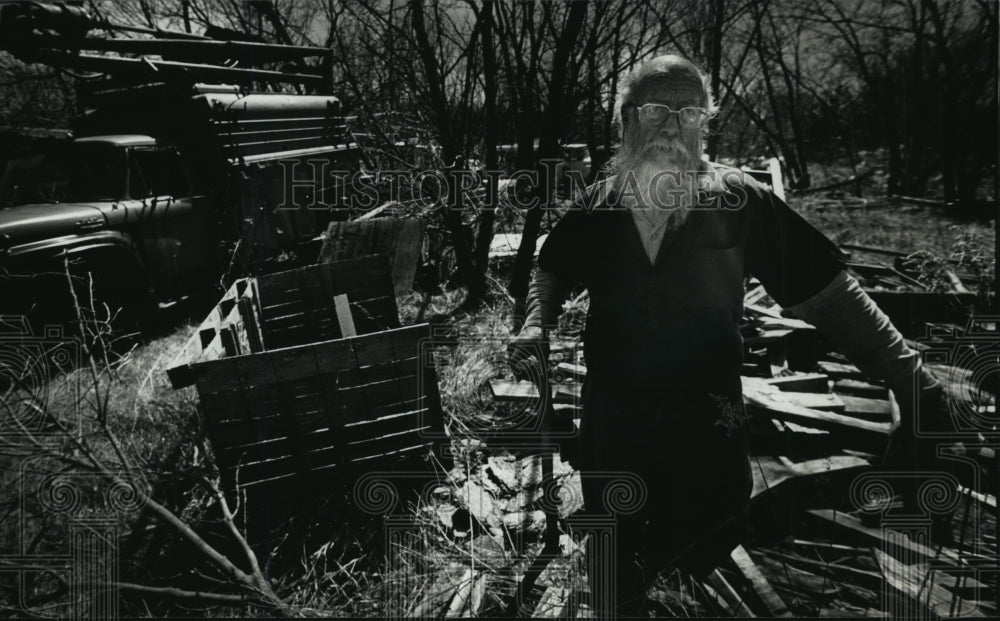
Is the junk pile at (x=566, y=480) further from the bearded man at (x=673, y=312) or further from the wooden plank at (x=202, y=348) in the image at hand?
the bearded man at (x=673, y=312)

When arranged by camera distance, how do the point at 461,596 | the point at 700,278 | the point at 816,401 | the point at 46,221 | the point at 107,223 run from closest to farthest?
the point at 700,278 < the point at 461,596 < the point at 816,401 < the point at 46,221 < the point at 107,223

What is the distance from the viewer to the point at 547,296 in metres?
2.35

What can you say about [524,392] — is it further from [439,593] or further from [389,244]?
[389,244]

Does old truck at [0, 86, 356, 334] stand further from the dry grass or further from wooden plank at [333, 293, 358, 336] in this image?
wooden plank at [333, 293, 358, 336]

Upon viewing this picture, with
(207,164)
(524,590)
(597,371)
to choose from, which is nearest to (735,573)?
(524,590)

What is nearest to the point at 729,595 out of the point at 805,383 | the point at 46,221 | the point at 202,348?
the point at 805,383

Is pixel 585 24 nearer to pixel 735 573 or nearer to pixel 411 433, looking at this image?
pixel 411 433

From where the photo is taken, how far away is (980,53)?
13367 mm

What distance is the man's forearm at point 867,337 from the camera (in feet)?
5.99

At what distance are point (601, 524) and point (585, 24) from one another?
6436 mm

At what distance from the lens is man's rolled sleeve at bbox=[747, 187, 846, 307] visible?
196cm

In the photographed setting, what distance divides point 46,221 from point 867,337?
687 cm

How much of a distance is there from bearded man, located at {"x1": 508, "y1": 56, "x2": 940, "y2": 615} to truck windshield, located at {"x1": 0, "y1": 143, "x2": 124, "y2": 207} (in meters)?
6.19

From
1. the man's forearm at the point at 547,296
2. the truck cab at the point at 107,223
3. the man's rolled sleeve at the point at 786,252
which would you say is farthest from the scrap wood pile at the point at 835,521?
the truck cab at the point at 107,223
